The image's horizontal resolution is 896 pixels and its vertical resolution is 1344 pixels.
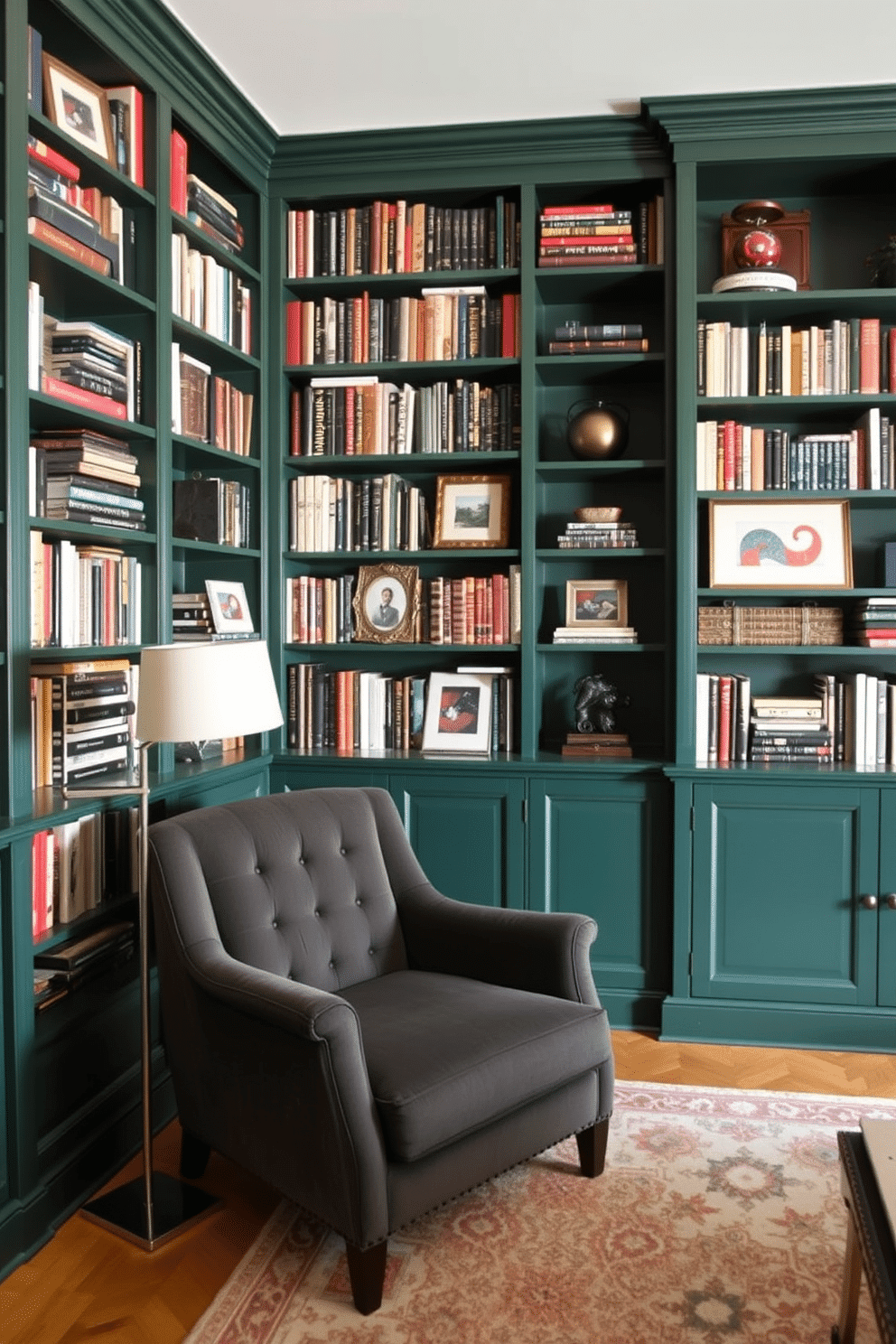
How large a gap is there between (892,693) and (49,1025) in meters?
2.63

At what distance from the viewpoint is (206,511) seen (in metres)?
3.34

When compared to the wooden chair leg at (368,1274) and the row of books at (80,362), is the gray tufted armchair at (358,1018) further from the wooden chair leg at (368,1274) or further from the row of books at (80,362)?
the row of books at (80,362)

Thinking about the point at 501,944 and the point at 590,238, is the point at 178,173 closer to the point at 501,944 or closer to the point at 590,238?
the point at 590,238

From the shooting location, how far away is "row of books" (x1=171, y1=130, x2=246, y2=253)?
3.11m

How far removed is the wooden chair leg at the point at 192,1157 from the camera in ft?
8.33

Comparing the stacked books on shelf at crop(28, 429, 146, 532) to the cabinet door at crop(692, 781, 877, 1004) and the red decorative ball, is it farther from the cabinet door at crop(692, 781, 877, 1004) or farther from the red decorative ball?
the red decorative ball

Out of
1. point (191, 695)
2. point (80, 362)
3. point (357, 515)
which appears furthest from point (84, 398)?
point (357, 515)

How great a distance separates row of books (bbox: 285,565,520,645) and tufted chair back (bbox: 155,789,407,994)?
3.17 ft

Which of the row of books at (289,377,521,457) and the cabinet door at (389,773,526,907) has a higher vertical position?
the row of books at (289,377,521,457)

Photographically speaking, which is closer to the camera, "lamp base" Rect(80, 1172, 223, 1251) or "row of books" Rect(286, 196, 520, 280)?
"lamp base" Rect(80, 1172, 223, 1251)

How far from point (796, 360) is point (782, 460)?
313mm

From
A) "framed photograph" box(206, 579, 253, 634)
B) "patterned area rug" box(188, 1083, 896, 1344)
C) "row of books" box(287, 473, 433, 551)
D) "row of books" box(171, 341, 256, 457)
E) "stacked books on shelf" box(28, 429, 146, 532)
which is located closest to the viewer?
"patterned area rug" box(188, 1083, 896, 1344)

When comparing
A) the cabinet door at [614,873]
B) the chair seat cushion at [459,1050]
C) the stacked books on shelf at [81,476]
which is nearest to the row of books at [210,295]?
the stacked books on shelf at [81,476]

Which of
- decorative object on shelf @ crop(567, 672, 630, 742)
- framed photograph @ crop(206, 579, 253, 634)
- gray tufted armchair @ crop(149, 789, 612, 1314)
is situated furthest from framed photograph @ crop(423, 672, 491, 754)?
gray tufted armchair @ crop(149, 789, 612, 1314)
